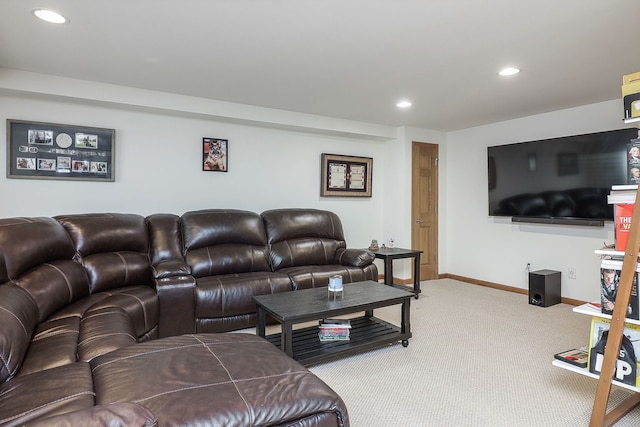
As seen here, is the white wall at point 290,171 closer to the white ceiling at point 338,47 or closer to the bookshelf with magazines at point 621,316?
the white ceiling at point 338,47

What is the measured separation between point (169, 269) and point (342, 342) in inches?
58.2

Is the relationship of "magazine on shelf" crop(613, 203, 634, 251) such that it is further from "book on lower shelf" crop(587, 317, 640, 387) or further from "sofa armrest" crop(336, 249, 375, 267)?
"sofa armrest" crop(336, 249, 375, 267)

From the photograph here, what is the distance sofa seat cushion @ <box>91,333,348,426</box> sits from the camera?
1.13 m

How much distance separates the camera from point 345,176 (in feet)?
16.3

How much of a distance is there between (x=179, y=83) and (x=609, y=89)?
13.1 feet

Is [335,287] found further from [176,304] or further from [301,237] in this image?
[301,237]

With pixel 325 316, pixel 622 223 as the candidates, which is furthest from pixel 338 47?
pixel 622 223

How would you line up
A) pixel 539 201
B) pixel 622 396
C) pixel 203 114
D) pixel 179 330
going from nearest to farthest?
pixel 622 396
pixel 179 330
pixel 203 114
pixel 539 201

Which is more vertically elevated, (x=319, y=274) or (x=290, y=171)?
(x=290, y=171)

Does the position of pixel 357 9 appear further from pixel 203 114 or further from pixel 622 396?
pixel 622 396

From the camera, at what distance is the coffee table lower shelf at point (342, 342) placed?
2.53 meters

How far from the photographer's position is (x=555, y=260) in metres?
4.28

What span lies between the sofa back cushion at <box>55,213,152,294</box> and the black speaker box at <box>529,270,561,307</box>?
13.1 feet

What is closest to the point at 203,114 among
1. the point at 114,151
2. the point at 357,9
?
the point at 114,151
